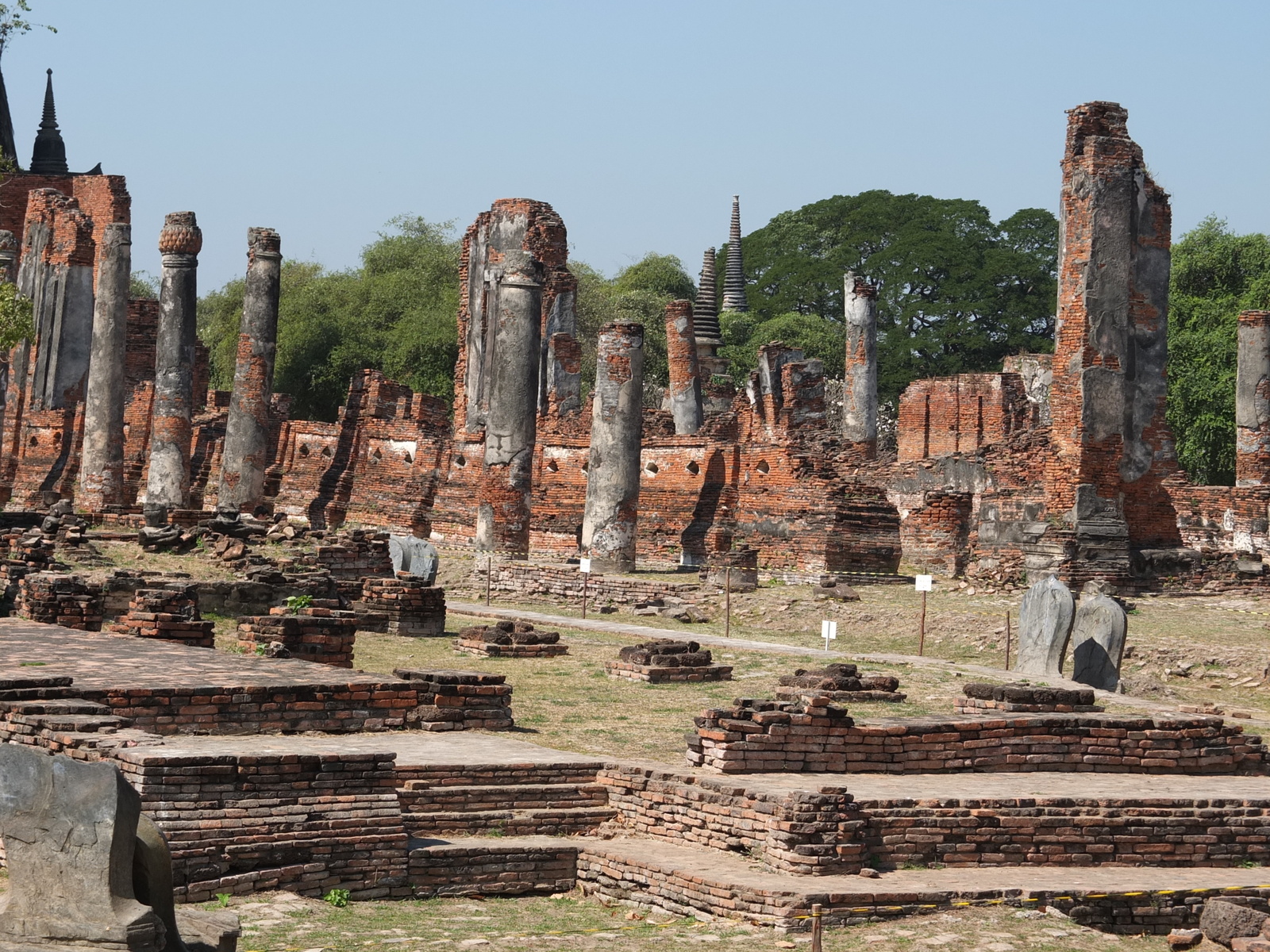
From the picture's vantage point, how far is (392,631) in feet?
58.3

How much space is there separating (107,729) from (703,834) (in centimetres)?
306

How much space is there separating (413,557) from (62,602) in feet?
19.5

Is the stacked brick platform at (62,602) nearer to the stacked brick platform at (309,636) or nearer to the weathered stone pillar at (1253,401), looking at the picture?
the stacked brick platform at (309,636)

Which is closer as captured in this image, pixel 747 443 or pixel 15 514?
pixel 15 514

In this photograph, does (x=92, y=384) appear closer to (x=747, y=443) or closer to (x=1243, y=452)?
(x=747, y=443)

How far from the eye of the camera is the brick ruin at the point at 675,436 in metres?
21.5

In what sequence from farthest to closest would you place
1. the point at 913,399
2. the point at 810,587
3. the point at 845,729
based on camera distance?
1. the point at 913,399
2. the point at 810,587
3. the point at 845,729

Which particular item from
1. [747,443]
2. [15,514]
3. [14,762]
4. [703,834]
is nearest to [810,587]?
[747,443]

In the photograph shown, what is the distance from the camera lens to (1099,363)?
2144 centimetres

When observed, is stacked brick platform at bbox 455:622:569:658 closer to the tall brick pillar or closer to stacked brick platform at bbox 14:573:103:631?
stacked brick platform at bbox 14:573:103:631

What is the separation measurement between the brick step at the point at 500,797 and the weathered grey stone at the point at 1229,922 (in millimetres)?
3128

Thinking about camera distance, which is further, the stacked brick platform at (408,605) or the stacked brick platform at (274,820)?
the stacked brick platform at (408,605)

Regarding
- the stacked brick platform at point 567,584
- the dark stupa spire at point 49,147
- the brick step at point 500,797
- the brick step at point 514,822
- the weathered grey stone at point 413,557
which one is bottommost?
the brick step at point 514,822

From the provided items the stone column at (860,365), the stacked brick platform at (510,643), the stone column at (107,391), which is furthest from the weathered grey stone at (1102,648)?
the stone column at (107,391)
